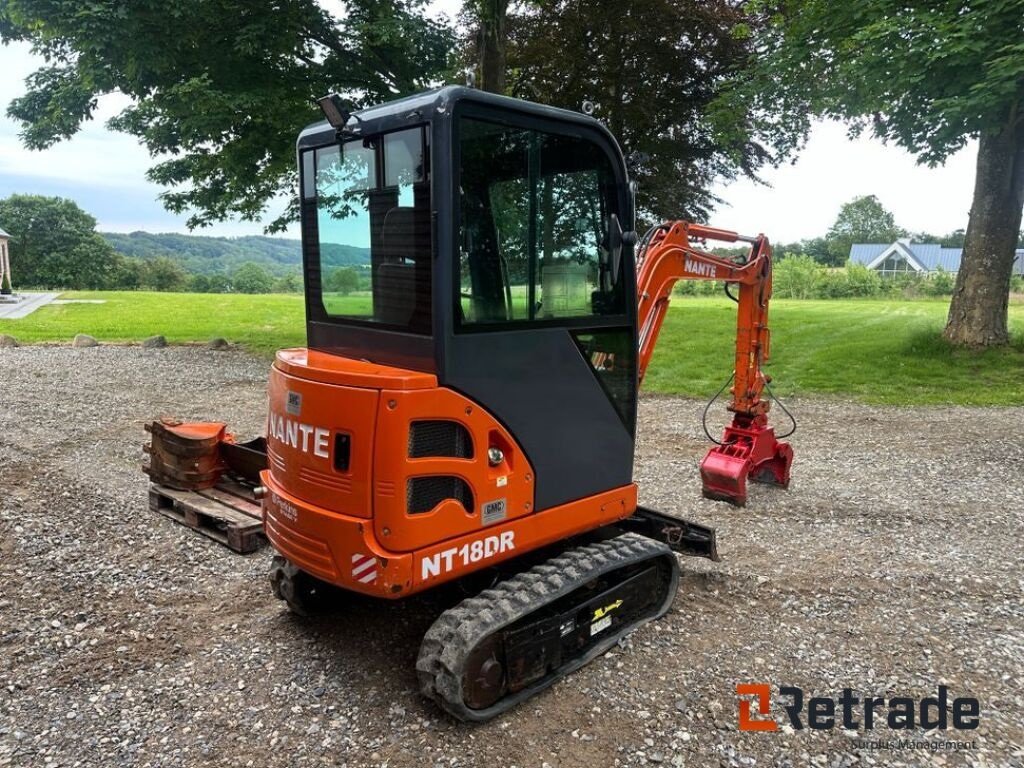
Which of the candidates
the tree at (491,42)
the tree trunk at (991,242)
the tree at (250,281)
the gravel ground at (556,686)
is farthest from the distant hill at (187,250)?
the gravel ground at (556,686)

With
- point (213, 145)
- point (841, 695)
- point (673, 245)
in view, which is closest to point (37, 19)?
point (213, 145)

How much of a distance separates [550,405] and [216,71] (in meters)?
12.0

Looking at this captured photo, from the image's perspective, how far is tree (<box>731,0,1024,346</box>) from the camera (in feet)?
34.2

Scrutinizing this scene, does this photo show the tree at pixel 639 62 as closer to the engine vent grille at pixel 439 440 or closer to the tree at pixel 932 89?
the tree at pixel 932 89

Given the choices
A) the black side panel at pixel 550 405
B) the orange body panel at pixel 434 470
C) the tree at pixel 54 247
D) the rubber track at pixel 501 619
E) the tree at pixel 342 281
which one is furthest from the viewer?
the tree at pixel 54 247

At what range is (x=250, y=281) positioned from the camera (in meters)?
55.4

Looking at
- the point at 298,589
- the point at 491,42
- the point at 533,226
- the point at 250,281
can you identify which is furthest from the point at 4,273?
the point at 533,226

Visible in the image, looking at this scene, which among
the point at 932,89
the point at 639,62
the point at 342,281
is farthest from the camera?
the point at 639,62

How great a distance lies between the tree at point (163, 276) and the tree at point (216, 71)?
46.0m

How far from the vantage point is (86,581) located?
16.1 feet

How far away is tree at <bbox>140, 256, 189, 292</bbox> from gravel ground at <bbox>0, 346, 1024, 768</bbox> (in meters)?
57.4

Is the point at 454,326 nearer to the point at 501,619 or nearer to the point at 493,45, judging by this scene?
the point at 501,619

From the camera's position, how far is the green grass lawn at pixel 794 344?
1220 cm

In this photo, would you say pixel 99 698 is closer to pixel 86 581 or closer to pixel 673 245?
pixel 86 581
